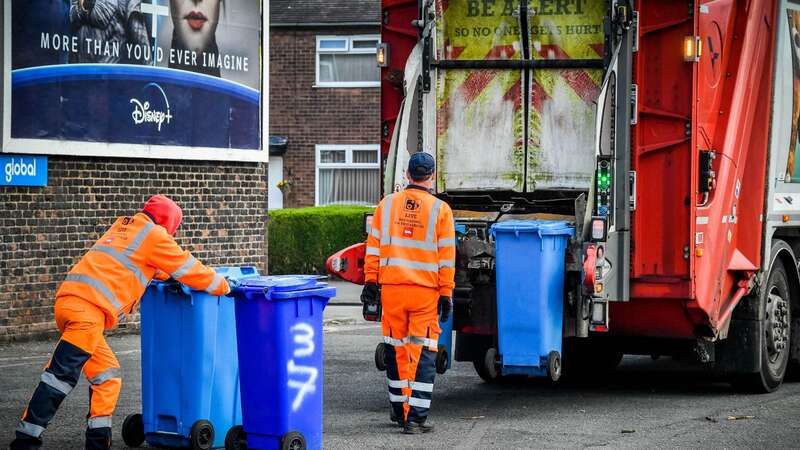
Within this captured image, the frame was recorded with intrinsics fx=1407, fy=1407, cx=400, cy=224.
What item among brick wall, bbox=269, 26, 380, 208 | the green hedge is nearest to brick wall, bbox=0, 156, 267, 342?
the green hedge

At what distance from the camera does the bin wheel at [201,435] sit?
7438mm

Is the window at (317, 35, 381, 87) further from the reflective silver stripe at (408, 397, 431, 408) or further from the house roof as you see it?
the reflective silver stripe at (408, 397, 431, 408)

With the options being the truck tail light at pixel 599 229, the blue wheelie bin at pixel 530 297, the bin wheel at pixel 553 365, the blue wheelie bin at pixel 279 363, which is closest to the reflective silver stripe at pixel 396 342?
the blue wheelie bin at pixel 530 297

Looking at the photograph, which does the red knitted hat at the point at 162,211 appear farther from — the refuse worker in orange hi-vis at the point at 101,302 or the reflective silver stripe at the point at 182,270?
the reflective silver stripe at the point at 182,270

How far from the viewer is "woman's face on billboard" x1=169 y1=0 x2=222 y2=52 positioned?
14195 millimetres

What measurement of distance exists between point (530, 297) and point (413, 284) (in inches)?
→ 32.2

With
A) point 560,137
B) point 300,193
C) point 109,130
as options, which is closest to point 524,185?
point 560,137

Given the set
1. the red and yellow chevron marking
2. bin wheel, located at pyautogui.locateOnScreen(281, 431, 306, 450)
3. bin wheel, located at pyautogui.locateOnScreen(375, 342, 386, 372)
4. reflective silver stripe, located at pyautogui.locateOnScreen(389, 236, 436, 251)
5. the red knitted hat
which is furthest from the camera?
the red and yellow chevron marking

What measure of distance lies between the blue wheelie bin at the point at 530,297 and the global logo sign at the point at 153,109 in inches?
229

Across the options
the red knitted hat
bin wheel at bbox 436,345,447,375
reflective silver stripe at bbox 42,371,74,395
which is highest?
the red knitted hat

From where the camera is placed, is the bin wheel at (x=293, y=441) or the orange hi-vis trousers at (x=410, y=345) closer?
the bin wheel at (x=293, y=441)

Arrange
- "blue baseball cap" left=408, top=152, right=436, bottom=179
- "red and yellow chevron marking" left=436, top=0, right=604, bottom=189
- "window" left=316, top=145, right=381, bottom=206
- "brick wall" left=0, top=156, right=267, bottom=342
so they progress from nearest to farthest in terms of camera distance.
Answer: "blue baseball cap" left=408, top=152, right=436, bottom=179 < "red and yellow chevron marking" left=436, top=0, right=604, bottom=189 < "brick wall" left=0, top=156, right=267, bottom=342 < "window" left=316, top=145, right=381, bottom=206

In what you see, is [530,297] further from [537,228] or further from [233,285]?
[233,285]

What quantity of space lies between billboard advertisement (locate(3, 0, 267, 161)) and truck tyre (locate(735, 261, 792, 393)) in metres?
6.32
